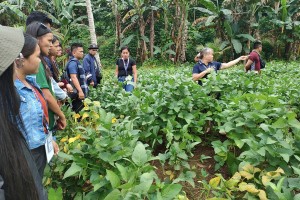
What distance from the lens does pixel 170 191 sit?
172 cm

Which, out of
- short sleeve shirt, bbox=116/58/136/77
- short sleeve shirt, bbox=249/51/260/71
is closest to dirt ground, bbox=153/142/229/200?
short sleeve shirt, bbox=116/58/136/77

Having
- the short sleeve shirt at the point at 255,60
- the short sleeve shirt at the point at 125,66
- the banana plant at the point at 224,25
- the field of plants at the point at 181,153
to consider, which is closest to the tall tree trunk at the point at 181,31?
the banana plant at the point at 224,25

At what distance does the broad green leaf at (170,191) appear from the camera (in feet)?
5.61

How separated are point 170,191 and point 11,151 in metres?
0.95

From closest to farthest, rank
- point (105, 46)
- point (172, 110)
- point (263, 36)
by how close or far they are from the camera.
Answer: point (172, 110) → point (263, 36) → point (105, 46)

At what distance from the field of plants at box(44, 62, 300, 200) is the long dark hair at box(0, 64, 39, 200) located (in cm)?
52

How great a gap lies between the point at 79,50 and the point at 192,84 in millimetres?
2059

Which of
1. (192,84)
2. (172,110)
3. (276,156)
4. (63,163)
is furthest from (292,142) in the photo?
(63,163)

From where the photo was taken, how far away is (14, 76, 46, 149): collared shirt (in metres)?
1.90

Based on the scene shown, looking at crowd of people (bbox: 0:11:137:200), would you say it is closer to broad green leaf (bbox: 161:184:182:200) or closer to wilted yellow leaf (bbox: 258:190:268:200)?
Answer: broad green leaf (bbox: 161:184:182:200)

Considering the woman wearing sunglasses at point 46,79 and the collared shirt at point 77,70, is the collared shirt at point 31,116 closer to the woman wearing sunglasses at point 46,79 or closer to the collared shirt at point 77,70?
the woman wearing sunglasses at point 46,79

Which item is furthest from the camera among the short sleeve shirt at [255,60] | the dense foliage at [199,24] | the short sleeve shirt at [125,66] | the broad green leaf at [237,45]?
the dense foliage at [199,24]

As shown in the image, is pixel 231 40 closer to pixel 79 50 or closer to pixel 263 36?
pixel 263 36

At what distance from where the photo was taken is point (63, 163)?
2357 mm
